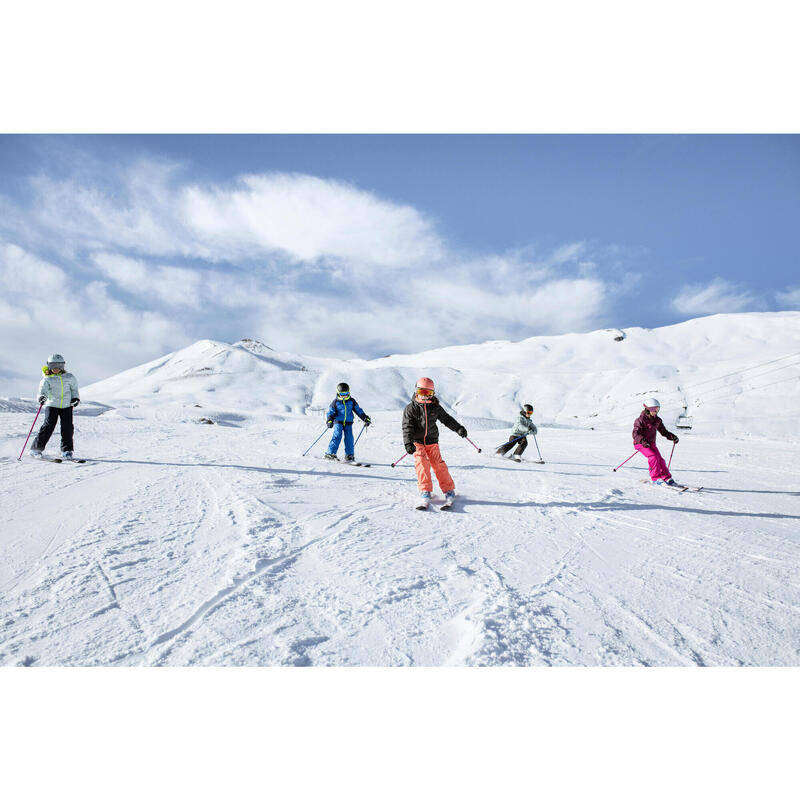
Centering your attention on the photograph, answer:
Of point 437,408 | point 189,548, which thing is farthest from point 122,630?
point 437,408

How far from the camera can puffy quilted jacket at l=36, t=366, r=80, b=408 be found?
8.40 metres

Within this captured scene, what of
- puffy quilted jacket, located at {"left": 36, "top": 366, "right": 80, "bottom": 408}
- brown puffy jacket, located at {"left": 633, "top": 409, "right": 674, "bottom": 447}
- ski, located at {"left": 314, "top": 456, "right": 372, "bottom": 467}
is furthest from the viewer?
ski, located at {"left": 314, "top": 456, "right": 372, "bottom": 467}

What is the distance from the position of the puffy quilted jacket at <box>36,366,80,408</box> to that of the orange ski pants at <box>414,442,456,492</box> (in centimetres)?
→ 695

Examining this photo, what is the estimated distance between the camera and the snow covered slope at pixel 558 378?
4350 centimetres

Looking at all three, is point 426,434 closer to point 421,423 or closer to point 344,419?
point 421,423

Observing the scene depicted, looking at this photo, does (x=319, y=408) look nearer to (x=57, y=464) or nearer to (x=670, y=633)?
(x=57, y=464)

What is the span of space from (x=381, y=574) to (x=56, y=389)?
8.48 m

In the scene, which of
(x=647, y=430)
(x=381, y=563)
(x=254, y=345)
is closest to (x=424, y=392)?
(x=381, y=563)

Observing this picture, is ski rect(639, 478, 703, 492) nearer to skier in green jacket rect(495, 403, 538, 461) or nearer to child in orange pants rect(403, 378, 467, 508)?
skier in green jacket rect(495, 403, 538, 461)

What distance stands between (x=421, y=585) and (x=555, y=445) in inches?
503

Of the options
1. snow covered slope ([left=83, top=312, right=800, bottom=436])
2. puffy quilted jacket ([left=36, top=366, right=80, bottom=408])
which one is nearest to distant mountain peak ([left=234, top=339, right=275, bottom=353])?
snow covered slope ([left=83, top=312, right=800, bottom=436])

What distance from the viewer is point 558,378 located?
7288cm

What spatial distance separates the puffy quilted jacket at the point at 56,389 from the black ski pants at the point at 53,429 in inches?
4.6

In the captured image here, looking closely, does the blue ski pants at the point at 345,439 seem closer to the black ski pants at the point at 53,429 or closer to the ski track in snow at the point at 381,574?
the ski track in snow at the point at 381,574
